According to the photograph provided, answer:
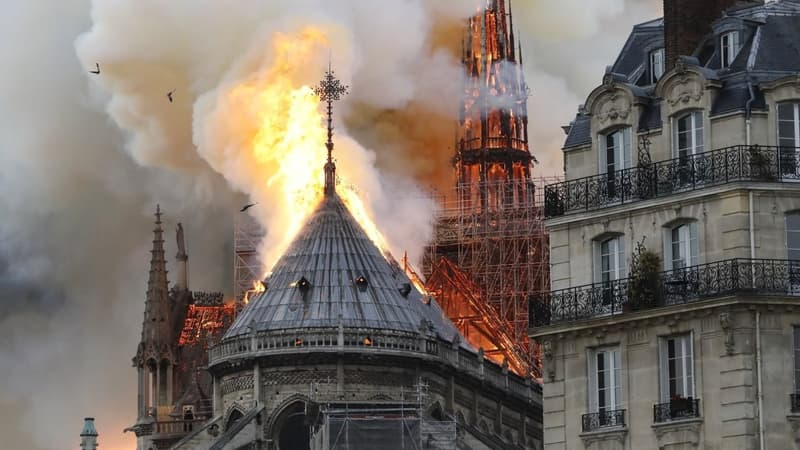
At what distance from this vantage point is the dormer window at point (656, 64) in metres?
75.6

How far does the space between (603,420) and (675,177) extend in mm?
6172

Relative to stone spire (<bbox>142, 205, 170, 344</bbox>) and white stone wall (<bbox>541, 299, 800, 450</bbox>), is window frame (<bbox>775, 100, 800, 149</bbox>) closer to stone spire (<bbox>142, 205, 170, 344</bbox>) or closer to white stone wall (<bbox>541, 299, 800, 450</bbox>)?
white stone wall (<bbox>541, 299, 800, 450</bbox>)

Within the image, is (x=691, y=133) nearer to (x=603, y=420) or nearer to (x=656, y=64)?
(x=656, y=64)

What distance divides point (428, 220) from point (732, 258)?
2722 inches

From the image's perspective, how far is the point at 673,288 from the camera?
70.1 meters

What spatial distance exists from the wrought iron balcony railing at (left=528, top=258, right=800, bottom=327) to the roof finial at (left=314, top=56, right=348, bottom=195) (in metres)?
51.2

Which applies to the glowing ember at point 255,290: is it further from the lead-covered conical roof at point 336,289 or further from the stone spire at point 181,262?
the stone spire at point 181,262

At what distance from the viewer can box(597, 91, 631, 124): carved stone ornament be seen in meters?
73.2

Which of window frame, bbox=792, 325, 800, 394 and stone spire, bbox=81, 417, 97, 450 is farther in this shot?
stone spire, bbox=81, 417, 97, 450

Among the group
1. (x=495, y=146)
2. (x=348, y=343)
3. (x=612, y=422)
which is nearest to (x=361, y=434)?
(x=348, y=343)

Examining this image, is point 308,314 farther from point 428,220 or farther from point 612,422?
point 612,422

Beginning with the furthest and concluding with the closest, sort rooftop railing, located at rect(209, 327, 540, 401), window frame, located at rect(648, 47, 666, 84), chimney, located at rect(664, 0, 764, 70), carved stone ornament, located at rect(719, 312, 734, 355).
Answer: rooftop railing, located at rect(209, 327, 540, 401), window frame, located at rect(648, 47, 666, 84), chimney, located at rect(664, 0, 764, 70), carved stone ornament, located at rect(719, 312, 734, 355)

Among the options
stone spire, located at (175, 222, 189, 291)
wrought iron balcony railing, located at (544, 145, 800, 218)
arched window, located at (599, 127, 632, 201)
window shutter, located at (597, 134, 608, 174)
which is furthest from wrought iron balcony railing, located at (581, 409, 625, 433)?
stone spire, located at (175, 222, 189, 291)

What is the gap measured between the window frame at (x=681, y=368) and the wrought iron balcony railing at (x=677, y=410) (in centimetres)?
18
